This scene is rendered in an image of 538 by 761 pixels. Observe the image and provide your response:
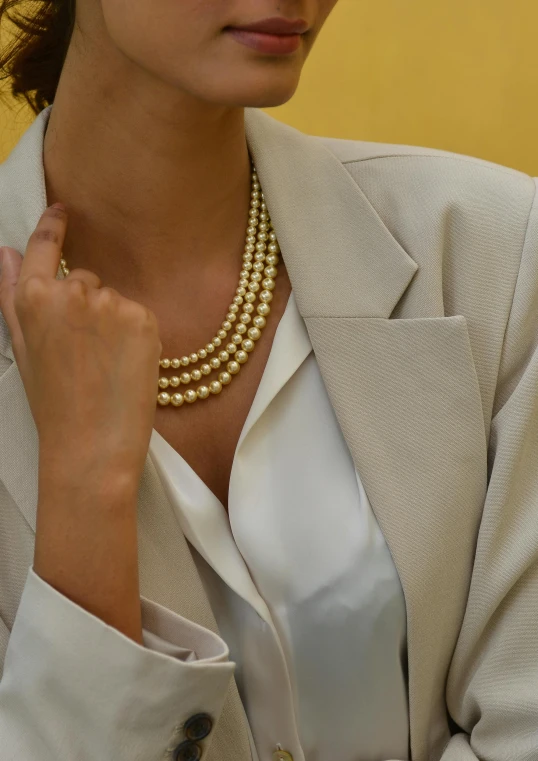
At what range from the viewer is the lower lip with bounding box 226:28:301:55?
90 cm

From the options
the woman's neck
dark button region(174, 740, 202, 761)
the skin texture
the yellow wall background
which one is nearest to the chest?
the skin texture

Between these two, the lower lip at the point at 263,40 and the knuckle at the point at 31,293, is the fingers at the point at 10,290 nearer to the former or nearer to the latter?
the knuckle at the point at 31,293

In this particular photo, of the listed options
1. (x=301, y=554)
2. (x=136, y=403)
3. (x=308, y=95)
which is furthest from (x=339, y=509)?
(x=308, y=95)

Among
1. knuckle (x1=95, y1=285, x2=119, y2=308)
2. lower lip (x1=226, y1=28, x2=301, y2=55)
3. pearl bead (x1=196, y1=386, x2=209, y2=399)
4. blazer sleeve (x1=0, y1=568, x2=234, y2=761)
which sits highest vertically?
lower lip (x1=226, y1=28, x2=301, y2=55)

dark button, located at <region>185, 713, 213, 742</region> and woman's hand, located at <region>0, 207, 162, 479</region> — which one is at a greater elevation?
woman's hand, located at <region>0, 207, 162, 479</region>

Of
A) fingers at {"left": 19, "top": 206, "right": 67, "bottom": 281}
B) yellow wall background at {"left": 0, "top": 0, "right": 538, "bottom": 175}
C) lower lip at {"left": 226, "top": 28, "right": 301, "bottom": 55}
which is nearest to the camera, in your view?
lower lip at {"left": 226, "top": 28, "right": 301, "bottom": 55}

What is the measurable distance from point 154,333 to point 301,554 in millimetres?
244

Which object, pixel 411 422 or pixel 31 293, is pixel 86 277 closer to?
pixel 31 293

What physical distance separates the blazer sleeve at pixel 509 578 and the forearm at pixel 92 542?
1.09ft

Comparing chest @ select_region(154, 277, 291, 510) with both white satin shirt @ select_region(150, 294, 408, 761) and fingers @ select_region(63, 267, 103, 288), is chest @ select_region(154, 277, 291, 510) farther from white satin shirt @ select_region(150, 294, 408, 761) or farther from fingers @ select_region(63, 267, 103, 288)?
fingers @ select_region(63, 267, 103, 288)

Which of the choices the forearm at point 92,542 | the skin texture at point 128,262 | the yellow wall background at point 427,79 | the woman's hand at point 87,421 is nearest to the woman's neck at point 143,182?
the skin texture at point 128,262

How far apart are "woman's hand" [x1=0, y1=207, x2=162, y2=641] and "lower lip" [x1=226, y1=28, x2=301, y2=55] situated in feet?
0.84

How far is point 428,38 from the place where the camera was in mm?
1670

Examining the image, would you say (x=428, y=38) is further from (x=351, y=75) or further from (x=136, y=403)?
(x=136, y=403)
